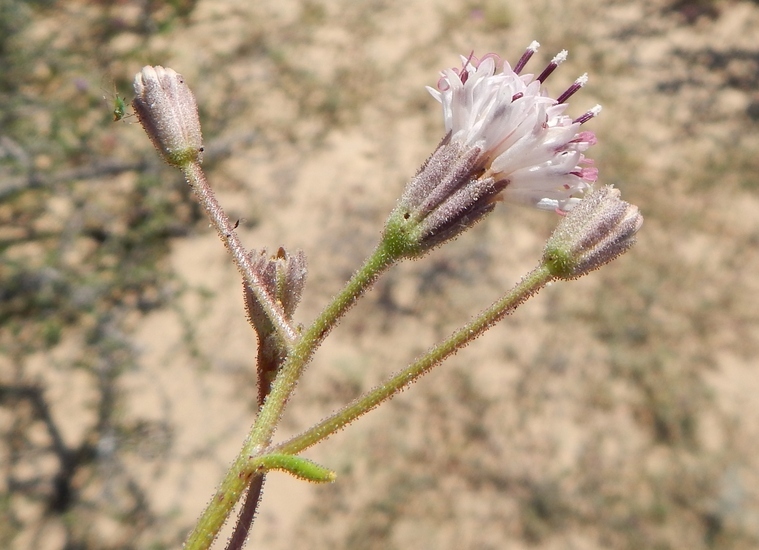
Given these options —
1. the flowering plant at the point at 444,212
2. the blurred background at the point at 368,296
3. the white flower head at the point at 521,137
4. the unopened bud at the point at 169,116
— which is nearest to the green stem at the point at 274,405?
the flowering plant at the point at 444,212

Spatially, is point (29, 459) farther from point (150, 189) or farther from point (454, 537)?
point (454, 537)

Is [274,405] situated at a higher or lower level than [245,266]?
lower

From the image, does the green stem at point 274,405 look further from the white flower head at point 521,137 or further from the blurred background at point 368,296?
the blurred background at point 368,296

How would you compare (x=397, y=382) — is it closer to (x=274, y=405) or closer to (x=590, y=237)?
(x=274, y=405)

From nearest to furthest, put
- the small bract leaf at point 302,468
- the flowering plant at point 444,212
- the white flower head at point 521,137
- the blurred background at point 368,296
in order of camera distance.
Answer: the small bract leaf at point 302,468
the flowering plant at point 444,212
the white flower head at point 521,137
the blurred background at point 368,296

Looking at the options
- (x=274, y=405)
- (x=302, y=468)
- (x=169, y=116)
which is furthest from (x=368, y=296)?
(x=302, y=468)

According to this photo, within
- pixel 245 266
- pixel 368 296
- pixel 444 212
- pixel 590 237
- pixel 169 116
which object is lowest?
pixel 368 296

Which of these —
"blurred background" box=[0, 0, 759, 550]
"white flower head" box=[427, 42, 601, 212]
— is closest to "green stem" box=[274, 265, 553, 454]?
"white flower head" box=[427, 42, 601, 212]
